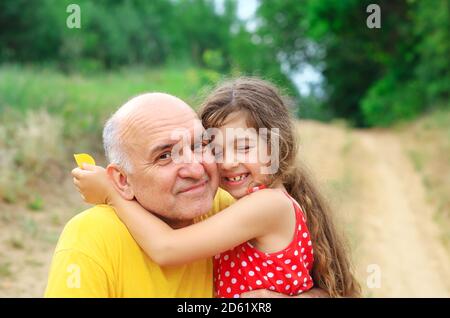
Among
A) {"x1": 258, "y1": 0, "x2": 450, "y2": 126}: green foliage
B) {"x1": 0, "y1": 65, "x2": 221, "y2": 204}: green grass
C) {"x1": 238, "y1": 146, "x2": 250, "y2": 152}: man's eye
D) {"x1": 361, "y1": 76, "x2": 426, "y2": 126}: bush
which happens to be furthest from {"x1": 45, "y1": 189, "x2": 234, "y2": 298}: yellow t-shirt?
{"x1": 361, "y1": 76, "x2": 426, "y2": 126}: bush

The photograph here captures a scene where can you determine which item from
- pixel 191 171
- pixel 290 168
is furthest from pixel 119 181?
pixel 290 168

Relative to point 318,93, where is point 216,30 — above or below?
above

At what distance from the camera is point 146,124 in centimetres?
253

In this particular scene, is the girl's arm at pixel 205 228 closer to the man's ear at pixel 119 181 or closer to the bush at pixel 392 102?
the man's ear at pixel 119 181

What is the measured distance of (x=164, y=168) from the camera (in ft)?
8.31

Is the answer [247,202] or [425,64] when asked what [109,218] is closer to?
[247,202]

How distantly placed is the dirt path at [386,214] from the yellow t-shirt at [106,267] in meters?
1.72

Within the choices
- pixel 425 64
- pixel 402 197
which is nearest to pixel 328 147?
pixel 402 197

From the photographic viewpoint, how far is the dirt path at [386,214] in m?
7.43

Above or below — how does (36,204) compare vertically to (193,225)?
below

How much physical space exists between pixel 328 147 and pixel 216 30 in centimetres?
4245

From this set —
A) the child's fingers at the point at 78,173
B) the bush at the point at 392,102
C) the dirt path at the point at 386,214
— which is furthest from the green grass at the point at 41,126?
the bush at the point at 392,102

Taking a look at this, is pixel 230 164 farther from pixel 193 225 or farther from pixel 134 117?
pixel 134 117

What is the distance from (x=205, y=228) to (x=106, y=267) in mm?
426
